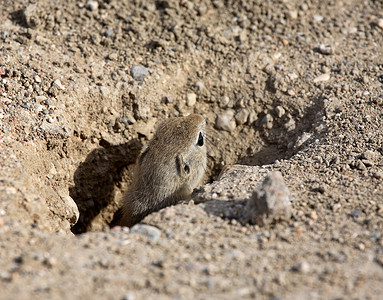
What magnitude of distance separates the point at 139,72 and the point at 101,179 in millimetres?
1563

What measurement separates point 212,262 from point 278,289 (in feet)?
→ 1.71

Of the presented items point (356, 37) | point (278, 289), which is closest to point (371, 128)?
point (356, 37)

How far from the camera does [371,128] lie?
4.90 m

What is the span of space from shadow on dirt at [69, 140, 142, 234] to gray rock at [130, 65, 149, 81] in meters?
0.86

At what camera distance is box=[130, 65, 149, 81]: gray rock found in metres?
5.76

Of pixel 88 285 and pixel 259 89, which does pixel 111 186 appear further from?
pixel 88 285

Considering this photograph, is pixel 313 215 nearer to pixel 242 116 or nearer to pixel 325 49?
pixel 242 116

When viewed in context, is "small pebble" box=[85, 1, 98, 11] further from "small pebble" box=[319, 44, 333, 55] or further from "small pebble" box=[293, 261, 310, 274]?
"small pebble" box=[293, 261, 310, 274]

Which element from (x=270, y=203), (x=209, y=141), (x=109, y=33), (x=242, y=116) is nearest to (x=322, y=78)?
(x=242, y=116)

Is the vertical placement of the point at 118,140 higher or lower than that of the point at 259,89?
lower

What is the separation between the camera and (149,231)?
3.59m

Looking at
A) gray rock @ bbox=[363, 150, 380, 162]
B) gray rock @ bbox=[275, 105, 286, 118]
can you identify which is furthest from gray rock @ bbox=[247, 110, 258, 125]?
gray rock @ bbox=[363, 150, 380, 162]

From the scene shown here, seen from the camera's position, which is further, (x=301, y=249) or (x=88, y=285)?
(x=301, y=249)

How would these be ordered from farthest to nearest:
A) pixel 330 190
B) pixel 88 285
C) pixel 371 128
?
1. pixel 371 128
2. pixel 330 190
3. pixel 88 285
